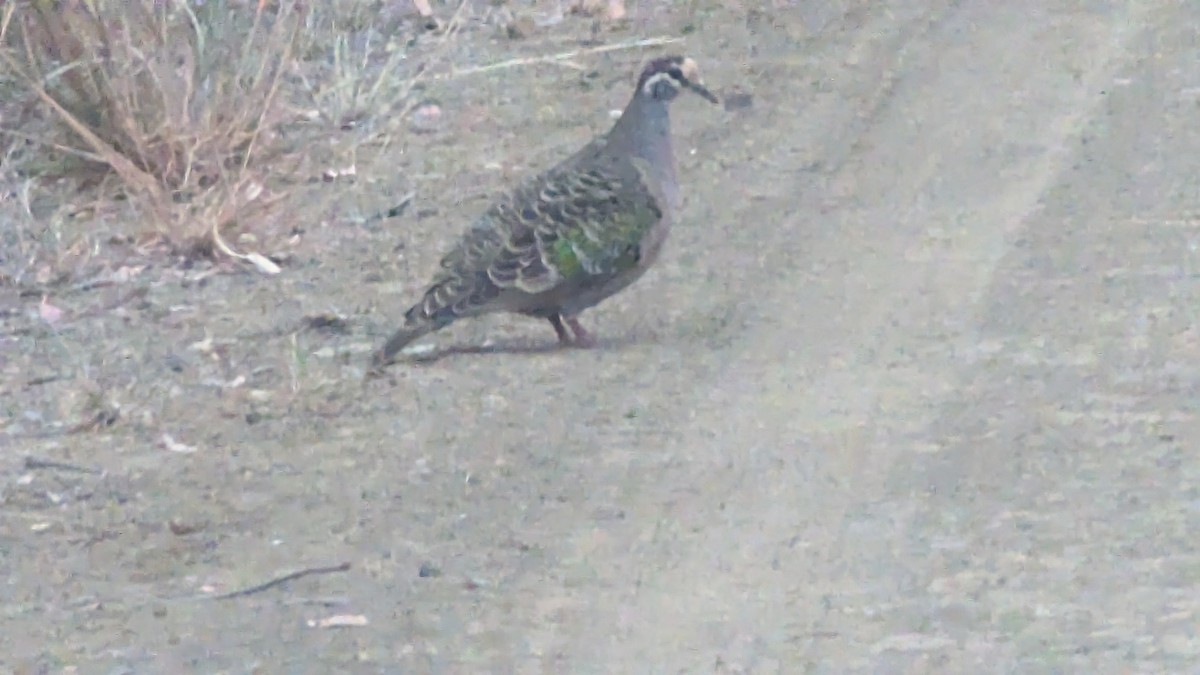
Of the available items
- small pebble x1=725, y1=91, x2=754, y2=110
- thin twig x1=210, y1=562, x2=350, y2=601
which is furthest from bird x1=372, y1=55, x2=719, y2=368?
small pebble x1=725, y1=91, x2=754, y2=110

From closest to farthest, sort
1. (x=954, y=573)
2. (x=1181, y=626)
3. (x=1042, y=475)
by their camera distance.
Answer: (x=1181, y=626) → (x=954, y=573) → (x=1042, y=475)

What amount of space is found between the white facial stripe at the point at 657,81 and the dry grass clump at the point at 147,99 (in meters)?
2.04

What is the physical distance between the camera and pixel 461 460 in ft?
18.6

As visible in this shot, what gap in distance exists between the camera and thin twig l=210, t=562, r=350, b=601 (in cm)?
486

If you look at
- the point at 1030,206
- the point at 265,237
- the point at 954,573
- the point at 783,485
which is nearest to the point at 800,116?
the point at 1030,206

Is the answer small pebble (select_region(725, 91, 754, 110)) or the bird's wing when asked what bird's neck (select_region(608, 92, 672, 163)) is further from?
small pebble (select_region(725, 91, 754, 110))

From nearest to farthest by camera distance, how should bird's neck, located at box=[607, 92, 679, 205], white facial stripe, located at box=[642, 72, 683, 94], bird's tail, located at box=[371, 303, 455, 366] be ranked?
bird's tail, located at box=[371, 303, 455, 366]
bird's neck, located at box=[607, 92, 679, 205]
white facial stripe, located at box=[642, 72, 683, 94]

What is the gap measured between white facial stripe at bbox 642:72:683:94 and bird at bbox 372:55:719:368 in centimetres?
29

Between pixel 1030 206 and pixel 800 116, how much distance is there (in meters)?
1.90

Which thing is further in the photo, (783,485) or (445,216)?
(445,216)

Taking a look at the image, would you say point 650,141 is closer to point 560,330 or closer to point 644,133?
point 644,133

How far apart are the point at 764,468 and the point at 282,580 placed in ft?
4.31

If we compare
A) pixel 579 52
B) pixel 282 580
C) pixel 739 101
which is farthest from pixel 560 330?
pixel 579 52

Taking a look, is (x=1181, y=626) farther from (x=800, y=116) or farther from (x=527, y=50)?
(x=527, y=50)
